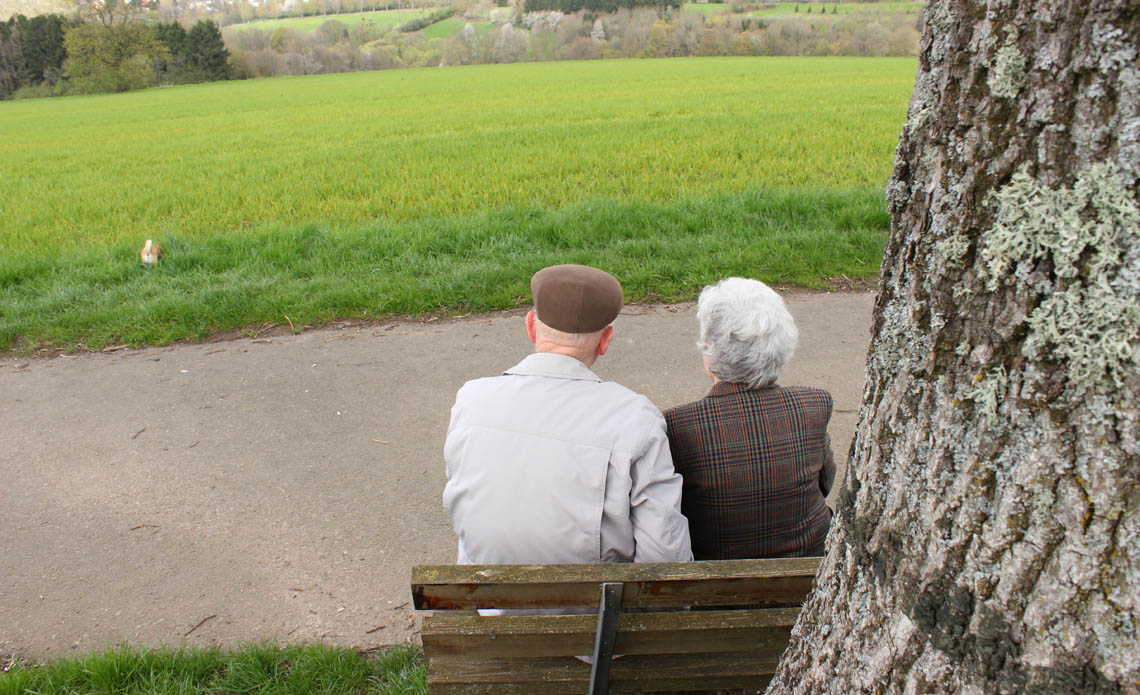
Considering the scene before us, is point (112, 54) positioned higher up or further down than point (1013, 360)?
higher up

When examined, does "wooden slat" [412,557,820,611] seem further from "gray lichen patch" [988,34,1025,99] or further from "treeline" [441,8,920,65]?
"treeline" [441,8,920,65]

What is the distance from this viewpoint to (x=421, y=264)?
647cm

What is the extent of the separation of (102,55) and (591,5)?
49338 millimetres

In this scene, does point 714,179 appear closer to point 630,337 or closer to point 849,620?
point 630,337

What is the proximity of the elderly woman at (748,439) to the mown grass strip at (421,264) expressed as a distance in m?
3.49

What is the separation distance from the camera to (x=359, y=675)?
8.68 feet

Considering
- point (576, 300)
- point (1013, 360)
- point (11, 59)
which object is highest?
point (11, 59)

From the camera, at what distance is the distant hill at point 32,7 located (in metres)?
80.8

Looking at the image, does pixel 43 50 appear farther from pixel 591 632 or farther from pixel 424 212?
pixel 591 632

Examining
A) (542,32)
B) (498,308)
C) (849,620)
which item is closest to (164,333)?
(498,308)

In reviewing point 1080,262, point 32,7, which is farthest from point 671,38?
point 32,7

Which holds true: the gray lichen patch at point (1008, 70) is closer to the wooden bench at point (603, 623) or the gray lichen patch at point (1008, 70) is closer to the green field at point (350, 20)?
A: the wooden bench at point (603, 623)

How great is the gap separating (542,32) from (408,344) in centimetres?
8463

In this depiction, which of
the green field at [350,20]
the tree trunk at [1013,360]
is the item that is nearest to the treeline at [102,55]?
the green field at [350,20]
